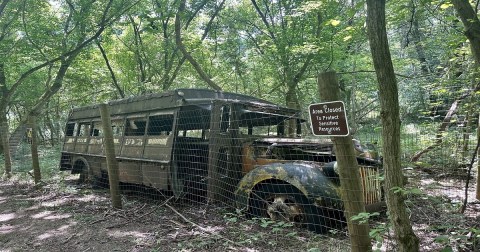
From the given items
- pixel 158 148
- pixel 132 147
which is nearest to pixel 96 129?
pixel 132 147

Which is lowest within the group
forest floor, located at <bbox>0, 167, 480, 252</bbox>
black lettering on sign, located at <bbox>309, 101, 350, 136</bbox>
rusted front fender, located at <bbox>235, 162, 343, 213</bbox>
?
forest floor, located at <bbox>0, 167, 480, 252</bbox>

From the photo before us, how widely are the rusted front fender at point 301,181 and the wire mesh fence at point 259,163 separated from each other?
0.5 inches

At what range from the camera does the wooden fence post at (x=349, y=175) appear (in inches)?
110

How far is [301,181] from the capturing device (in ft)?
15.8

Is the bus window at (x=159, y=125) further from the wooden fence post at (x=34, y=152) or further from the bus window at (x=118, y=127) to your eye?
the wooden fence post at (x=34, y=152)

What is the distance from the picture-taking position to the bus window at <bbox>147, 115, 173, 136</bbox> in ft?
23.1

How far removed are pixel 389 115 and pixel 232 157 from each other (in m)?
3.69

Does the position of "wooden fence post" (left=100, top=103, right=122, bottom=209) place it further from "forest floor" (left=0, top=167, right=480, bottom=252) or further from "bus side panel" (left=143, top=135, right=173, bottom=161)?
"bus side panel" (left=143, top=135, right=173, bottom=161)

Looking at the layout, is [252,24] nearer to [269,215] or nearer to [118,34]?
[118,34]

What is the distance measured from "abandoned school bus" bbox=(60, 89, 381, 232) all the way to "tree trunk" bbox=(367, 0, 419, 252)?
1798mm

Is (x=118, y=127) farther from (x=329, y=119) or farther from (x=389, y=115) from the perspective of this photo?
(x=389, y=115)

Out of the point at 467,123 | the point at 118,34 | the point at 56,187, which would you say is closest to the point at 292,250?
the point at 467,123

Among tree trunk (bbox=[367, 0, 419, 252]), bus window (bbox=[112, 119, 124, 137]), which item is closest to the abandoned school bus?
bus window (bbox=[112, 119, 124, 137])

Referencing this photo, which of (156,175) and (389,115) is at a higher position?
(389,115)
